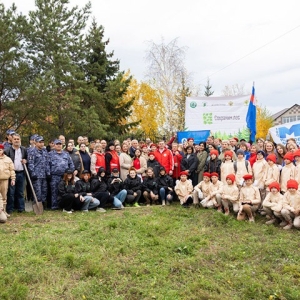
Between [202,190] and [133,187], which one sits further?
[133,187]

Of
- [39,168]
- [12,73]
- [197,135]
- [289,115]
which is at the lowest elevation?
[39,168]

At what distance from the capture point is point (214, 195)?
8.88 meters

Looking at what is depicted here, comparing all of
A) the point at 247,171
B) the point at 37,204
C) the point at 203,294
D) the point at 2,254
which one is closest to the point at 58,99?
the point at 37,204

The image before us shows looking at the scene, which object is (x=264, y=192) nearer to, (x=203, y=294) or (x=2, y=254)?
(x=203, y=294)

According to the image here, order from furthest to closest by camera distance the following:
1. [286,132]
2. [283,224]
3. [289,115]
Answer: [289,115] < [286,132] < [283,224]

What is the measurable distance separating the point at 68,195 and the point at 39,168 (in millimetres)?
1002

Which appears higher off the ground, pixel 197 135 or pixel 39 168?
pixel 197 135

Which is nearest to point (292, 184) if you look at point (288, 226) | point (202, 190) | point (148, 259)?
point (288, 226)

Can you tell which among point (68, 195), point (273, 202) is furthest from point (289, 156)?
point (68, 195)

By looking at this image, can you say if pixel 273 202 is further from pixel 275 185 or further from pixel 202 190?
pixel 202 190

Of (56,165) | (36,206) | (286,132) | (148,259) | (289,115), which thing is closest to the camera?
(148,259)

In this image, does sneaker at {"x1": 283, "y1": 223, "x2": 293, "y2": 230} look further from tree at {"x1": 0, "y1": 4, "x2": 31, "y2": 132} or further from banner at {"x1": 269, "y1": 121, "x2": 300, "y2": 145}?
tree at {"x1": 0, "y1": 4, "x2": 31, "y2": 132}

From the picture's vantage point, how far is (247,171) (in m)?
8.82

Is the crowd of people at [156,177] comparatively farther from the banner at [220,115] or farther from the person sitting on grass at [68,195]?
the banner at [220,115]
